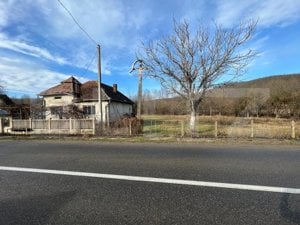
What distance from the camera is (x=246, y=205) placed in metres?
4.24

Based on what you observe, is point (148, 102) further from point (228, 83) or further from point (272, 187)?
point (272, 187)

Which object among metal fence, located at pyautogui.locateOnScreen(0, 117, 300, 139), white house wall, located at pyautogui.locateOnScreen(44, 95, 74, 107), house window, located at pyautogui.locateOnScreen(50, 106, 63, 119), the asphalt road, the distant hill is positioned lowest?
the asphalt road

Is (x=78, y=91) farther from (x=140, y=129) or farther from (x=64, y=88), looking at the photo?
(x=140, y=129)

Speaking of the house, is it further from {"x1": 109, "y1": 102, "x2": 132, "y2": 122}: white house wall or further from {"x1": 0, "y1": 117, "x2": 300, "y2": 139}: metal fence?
{"x1": 0, "y1": 117, "x2": 300, "y2": 139}: metal fence

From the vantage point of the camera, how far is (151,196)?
473 centimetres

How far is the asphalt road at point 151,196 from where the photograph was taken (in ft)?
12.5

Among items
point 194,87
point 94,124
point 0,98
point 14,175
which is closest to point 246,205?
point 14,175

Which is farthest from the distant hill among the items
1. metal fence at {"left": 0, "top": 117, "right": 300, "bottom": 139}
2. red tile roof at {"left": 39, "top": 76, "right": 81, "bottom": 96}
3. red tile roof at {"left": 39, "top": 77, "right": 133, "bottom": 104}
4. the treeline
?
red tile roof at {"left": 39, "top": 76, "right": 81, "bottom": 96}

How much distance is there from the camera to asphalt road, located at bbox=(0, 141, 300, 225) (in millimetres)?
3812

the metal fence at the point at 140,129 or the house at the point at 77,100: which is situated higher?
the house at the point at 77,100

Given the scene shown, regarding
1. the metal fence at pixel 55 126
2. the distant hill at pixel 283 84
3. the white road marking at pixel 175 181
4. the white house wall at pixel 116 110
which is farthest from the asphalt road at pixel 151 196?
the distant hill at pixel 283 84

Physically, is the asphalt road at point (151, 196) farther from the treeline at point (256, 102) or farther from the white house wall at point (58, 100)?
the treeline at point (256, 102)

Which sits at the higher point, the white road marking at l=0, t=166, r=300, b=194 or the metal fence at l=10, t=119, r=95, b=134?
the metal fence at l=10, t=119, r=95, b=134

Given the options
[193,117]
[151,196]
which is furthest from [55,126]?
[151,196]
